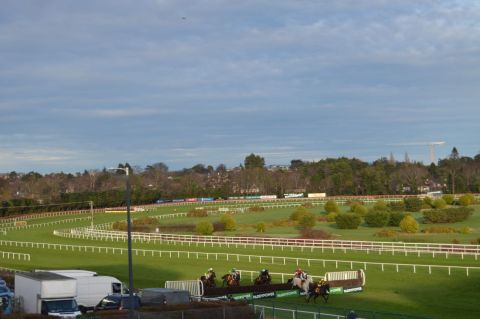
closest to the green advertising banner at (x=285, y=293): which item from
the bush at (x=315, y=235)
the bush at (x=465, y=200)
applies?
the bush at (x=315, y=235)

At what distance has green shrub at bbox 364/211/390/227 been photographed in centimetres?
8388

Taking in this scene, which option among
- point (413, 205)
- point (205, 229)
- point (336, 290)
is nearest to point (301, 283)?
point (336, 290)

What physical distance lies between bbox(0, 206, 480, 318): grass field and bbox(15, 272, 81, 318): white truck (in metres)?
10.1

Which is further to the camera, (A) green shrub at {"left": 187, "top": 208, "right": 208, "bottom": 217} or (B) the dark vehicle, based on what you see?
(A) green shrub at {"left": 187, "top": 208, "right": 208, "bottom": 217}

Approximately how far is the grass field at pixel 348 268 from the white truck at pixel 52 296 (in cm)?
1013

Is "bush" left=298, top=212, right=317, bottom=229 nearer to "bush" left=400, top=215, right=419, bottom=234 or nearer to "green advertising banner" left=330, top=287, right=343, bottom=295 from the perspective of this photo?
"bush" left=400, top=215, right=419, bottom=234

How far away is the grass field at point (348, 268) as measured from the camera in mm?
31516

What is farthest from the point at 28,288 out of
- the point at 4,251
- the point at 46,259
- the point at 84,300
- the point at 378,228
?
the point at 378,228

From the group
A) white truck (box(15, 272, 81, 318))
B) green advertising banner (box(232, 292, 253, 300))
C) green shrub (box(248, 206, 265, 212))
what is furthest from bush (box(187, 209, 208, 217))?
white truck (box(15, 272, 81, 318))

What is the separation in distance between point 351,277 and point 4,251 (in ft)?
130

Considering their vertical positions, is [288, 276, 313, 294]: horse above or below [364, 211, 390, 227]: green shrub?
below

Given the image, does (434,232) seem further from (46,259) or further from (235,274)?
(235,274)

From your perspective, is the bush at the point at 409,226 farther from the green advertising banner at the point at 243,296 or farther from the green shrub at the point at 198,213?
the green advertising banner at the point at 243,296

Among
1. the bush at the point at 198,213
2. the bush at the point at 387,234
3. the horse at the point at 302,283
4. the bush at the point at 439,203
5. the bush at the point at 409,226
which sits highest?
the bush at the point at 439,203
